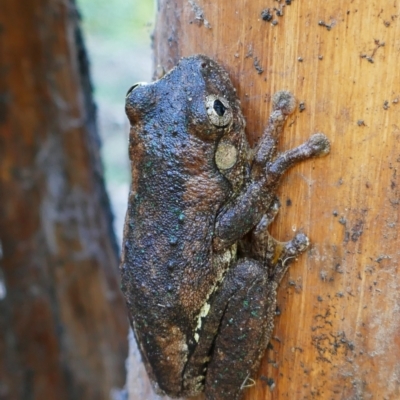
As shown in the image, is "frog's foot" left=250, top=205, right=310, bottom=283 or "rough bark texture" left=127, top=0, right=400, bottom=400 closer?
"rough bark texture" left=127, top=0, right=400, bottom=400

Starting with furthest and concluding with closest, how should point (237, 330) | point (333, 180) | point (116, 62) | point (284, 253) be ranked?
1. point (116, 62)
2. point (237, 330)
3. point (284, 253)
4. point (333, 180)

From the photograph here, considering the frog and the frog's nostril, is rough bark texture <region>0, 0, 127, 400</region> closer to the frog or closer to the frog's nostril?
the frog

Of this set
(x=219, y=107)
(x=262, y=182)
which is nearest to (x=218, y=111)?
(x=219, y=107)

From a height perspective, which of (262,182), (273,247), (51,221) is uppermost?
(262,182)

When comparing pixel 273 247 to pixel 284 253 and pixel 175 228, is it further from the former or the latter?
pixel 175 228

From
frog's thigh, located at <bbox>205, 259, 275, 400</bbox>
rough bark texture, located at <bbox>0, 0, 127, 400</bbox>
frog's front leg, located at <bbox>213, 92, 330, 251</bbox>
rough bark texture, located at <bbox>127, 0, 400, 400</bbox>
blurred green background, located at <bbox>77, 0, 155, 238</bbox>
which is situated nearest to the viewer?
rough bark texture, located at <bbox>127, 0, 400, 400</bbox>

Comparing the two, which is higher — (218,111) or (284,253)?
(218,111)

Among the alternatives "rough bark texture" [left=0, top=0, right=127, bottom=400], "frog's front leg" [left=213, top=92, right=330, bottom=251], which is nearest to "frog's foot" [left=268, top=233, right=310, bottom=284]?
"frog's front leg" [left=213, top=92, right=330, bottom=251]

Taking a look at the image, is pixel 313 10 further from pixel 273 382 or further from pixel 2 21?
pixel 2 21
